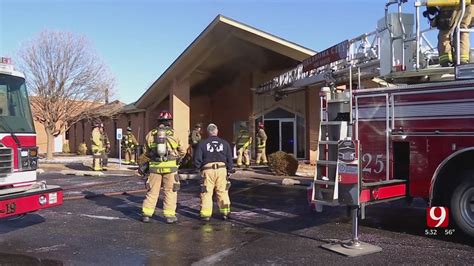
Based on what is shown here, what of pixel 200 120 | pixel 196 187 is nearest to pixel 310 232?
pixel 196 187

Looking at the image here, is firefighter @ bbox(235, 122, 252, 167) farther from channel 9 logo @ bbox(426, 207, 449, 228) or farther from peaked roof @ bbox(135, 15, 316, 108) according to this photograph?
channel 9 logo @ bbox(426, 207, 449, 228)

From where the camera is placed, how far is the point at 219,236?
6.80 meters

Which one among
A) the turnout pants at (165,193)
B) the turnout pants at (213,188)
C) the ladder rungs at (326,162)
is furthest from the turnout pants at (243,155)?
the ladder rungs at (326,162)

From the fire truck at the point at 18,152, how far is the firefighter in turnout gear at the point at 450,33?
549 cm

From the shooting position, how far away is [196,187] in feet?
40.9

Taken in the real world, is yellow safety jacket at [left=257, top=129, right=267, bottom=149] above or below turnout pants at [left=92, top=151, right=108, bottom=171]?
above

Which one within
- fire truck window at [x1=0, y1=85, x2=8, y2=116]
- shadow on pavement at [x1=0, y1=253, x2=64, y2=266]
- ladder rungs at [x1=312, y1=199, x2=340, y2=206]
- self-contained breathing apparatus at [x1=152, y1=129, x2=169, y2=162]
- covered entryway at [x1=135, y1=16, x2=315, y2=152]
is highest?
covered entryway at [x1=135, y1=16, x2=315, y2=152]

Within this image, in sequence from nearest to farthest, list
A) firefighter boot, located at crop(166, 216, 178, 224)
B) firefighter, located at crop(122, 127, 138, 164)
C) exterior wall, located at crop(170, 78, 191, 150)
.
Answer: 1. firefighter boot, located at crop(166, 216, 178, 224)
2. exterior wall, located at crop(170, 78, 191, 150)
3. firefighter, located at crop(122, 127, 138, 164)

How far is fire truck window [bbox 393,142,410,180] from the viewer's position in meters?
6.84

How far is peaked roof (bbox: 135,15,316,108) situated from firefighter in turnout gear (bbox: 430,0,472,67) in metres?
8.52

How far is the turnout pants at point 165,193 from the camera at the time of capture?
7871mm

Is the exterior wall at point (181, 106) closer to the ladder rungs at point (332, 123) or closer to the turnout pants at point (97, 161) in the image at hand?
the turnout pants at point (97, 161)

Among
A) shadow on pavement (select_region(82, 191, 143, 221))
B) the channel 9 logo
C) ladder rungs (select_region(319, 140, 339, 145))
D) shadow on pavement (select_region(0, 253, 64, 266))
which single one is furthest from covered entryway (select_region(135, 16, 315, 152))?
shadow on pavement (select_region(0, 253, 64, 266))

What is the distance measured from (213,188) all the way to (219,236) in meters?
1.40
